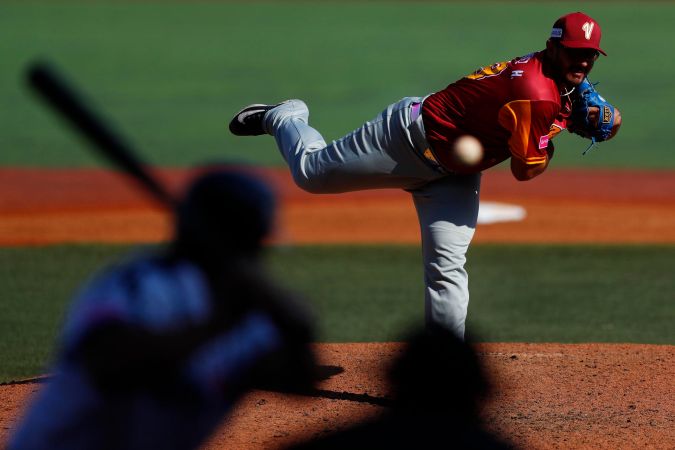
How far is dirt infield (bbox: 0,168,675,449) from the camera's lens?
469cm

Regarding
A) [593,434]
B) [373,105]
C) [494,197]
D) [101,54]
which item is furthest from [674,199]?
[101,54]

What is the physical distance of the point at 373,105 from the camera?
1798 cm

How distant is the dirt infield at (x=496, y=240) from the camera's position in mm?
4688

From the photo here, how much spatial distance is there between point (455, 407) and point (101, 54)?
2187 centimetres

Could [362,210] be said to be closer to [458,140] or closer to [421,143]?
[421,143]

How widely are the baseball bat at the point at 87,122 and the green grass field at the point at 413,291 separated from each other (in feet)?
13.0

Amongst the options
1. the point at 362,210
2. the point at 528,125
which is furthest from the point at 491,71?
the point at 362,210

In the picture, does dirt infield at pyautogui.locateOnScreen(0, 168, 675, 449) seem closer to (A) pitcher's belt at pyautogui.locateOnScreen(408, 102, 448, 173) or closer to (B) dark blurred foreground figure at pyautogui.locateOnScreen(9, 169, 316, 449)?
(B) dark blurred foreground figure at pyautogui.locateOnScreen(9, 169, 316, 449)

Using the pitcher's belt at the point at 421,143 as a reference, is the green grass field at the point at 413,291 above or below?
below

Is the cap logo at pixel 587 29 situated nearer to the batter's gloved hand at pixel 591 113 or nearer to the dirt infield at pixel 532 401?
the batter's gloved hand at pixel 591 113

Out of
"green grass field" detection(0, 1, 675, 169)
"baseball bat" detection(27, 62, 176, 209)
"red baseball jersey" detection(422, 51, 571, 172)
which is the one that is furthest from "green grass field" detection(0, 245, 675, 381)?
"baseball bat" detection(27, 62, 176, 209)

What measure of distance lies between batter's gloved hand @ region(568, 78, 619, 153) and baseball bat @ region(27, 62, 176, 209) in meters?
2.99

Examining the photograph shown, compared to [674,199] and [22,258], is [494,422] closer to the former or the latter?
[22,258]

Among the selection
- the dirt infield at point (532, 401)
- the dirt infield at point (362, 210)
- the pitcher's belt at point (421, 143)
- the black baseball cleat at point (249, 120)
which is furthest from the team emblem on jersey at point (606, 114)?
the dirt infield at point (362, 210)
